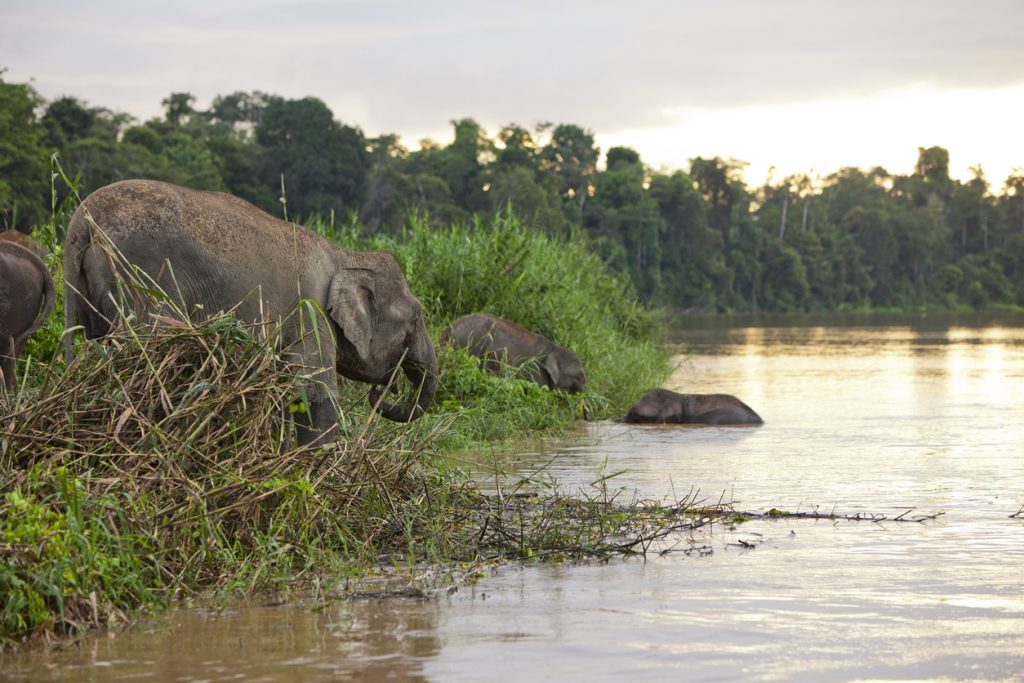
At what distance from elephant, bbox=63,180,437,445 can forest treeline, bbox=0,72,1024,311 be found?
32.4m

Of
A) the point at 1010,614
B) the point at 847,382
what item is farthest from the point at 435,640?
the point at 847,382

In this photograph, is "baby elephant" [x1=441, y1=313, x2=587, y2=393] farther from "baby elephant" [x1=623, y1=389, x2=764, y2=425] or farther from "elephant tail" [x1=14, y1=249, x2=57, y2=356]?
"elephant tail" [x1=14, y1=249, x2=57, y2=356]

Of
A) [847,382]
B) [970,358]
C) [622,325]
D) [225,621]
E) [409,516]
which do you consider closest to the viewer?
[225,621]

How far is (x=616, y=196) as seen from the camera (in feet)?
286

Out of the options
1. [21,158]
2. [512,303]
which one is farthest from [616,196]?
[512,303]

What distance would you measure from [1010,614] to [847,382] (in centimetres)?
1594

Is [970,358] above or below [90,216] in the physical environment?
below

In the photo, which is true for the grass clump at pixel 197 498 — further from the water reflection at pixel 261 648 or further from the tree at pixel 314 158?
the tree at pixel 314 158

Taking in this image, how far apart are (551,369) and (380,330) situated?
18.6ft

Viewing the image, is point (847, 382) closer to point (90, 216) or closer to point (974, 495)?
point (974, 495)

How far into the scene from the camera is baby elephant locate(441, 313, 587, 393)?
1368cm

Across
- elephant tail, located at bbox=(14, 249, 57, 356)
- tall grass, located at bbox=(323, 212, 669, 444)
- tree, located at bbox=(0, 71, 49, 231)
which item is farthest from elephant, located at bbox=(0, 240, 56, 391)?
tree, located at bbox=(0, 71, 49, 231)

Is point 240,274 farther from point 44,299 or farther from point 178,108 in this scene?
point 178,108

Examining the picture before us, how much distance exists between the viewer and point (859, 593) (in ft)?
19.2
